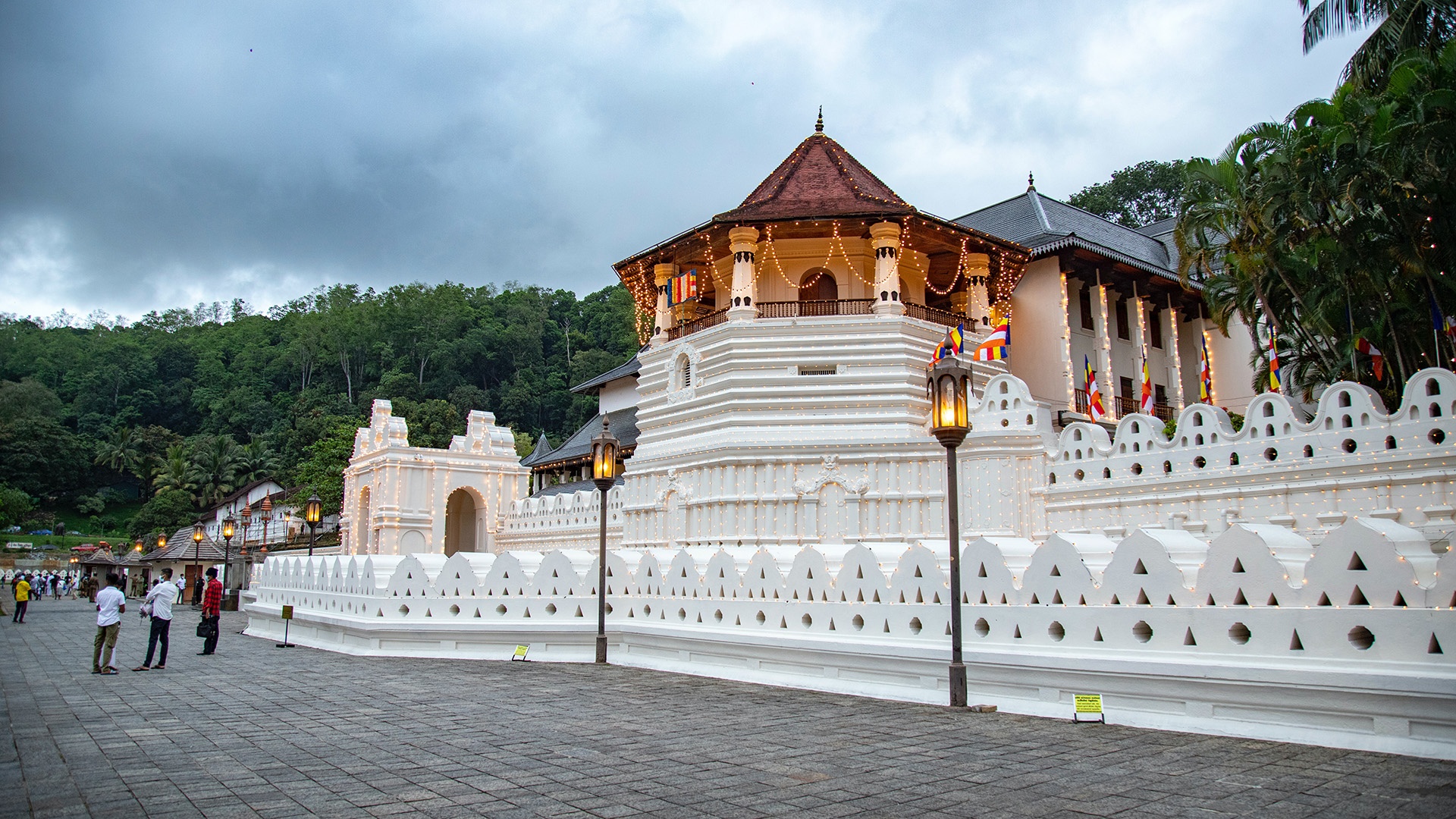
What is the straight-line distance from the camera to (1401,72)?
13969 mm

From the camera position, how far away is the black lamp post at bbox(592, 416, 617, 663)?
509 inches

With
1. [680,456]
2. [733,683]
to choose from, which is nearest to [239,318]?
[680,456]

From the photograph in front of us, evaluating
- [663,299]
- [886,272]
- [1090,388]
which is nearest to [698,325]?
[663,299]

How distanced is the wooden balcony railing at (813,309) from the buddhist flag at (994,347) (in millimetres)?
2823

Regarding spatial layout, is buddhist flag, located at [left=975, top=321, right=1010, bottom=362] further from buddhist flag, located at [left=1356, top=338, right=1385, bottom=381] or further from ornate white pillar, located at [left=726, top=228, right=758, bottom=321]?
buddhist flag, located at [left=1356, top=338, right=1385, bottom=381]

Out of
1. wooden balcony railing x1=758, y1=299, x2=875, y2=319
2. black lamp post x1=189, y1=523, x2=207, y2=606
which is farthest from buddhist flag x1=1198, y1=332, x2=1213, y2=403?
black lamp post x1=189, y1=523, x2=207, y2=606

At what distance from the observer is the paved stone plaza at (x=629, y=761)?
509 cm

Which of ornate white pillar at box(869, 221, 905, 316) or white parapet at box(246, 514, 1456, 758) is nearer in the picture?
white parapet at box(246, 514, 1456, 758)

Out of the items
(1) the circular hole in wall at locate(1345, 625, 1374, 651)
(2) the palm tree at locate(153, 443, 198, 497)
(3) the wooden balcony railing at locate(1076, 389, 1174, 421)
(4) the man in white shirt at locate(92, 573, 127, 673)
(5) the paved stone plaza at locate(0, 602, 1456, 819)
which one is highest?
(2) the palm tree at locate(153, 443, 198, 497)

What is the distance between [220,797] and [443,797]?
1.24 meters

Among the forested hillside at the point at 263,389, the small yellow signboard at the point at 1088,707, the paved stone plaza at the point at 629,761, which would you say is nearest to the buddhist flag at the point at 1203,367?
the small yellow signboard at the point at 1088,707

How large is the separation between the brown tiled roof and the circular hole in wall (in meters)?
15.7

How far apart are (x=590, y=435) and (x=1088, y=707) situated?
107 feet

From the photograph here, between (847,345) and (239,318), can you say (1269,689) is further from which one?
(239,318)
